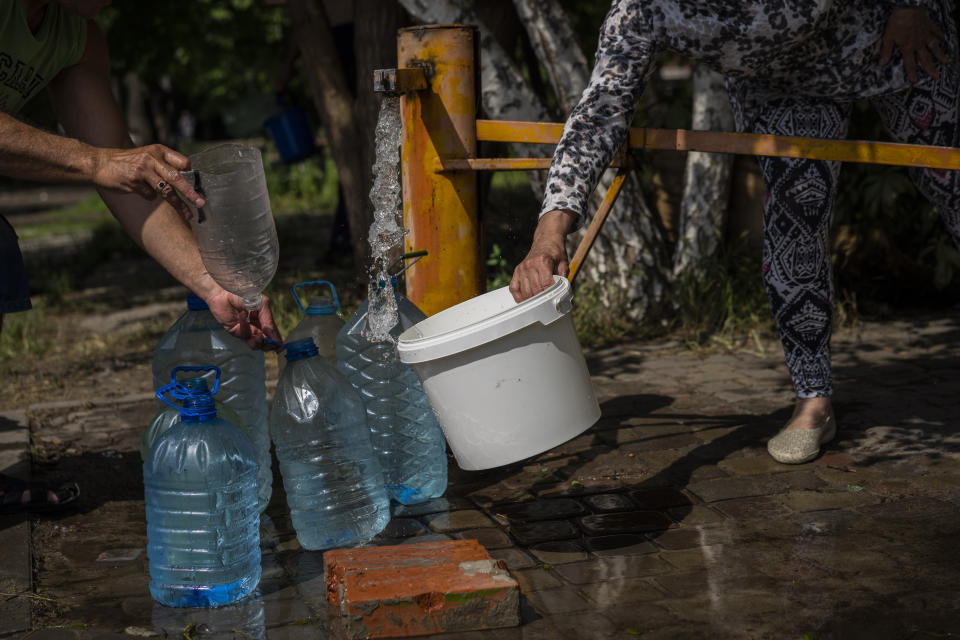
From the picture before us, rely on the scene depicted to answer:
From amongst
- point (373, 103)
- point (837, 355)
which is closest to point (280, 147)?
point (373, 103)

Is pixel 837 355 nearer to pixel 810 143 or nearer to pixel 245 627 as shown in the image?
pixel 810 143

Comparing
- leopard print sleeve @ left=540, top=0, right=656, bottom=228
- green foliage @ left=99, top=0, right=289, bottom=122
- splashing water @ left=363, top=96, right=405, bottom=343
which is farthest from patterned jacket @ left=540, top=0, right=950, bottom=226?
green foliage @ left=99, top=0, right=289, bottom=122

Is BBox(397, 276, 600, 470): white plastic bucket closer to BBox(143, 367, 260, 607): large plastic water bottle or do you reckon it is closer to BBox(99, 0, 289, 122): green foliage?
BBox(143, 367, 260, 607): large plastic water bottle

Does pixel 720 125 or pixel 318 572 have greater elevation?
pixel 720 125

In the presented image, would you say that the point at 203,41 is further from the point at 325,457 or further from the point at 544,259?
the point at 544,259

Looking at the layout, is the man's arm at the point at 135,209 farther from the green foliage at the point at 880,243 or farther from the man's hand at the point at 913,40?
the green foliage at the point at 880,243

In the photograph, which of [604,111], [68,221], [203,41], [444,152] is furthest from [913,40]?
[68,221]

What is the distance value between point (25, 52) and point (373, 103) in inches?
138

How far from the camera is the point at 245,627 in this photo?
270 centimetres

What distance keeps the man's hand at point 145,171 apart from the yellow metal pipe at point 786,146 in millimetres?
1195

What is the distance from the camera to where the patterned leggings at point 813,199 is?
3418 millimetres

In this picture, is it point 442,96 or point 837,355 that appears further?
point 837,355

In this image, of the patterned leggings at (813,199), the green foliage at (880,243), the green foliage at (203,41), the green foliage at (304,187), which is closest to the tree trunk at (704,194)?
the green foliage at (880,243)

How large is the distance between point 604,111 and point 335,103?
14.0 ft
